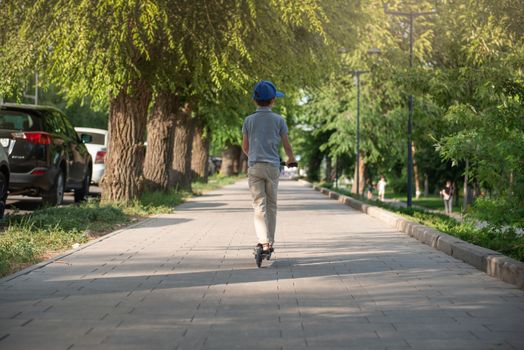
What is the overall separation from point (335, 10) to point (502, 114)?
10424 mm

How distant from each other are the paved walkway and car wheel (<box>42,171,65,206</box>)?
4.98 m

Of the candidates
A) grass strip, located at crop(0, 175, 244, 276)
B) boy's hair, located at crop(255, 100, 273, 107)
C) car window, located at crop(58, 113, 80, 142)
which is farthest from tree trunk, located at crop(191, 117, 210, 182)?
boy's hair, located at crop(255, 100, 273, 107)

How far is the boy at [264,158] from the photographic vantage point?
8.74 meters

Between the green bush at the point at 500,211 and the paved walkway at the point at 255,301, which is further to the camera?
the green bush at the point at 500,211

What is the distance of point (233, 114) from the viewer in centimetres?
2947

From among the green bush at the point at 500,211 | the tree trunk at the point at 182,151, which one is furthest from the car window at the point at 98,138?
the green bush at the point at 500,211

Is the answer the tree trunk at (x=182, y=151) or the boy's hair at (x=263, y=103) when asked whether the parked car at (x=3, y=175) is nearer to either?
the boy's hair at (x=263, y=103)

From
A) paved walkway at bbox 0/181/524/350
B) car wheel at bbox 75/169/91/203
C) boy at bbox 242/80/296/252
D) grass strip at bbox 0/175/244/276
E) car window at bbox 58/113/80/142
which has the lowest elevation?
paved walkway at bbox 0/181/524/350

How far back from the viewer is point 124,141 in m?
17.8

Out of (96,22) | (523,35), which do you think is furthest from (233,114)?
(96,22)

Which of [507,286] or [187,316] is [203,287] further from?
[507,286]

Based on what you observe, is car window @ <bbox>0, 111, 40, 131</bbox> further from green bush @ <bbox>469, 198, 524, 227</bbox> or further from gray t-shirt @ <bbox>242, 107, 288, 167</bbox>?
green bush @ <bbox>469, 198, 524, 227</bbox>

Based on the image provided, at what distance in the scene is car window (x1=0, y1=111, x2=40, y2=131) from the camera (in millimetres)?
14617

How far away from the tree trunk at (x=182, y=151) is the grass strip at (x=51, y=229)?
1047 centimetres
